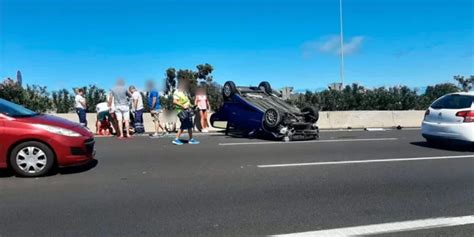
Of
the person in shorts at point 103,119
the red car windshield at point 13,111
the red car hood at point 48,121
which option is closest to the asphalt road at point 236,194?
the red car hood at point 48,121

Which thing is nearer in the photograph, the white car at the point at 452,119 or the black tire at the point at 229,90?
the white car at the point at 452,119

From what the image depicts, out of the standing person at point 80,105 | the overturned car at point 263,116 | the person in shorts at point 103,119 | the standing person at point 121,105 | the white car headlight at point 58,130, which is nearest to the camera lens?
the white car headlight at point 58,130

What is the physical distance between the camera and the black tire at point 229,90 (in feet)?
46.3

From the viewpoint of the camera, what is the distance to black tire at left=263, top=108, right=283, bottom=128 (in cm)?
1274

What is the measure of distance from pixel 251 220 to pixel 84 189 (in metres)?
2.80

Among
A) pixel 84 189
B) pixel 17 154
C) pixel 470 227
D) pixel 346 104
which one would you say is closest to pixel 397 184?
pixel 470 227

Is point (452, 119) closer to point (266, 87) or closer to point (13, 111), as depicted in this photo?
point (266, 87)

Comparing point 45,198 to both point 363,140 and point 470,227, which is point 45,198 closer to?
point 470,227

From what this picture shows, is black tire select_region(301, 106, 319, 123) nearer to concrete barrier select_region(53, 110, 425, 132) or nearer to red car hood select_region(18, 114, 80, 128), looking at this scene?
concrete barrier select_region(53, 110, 425, 132)

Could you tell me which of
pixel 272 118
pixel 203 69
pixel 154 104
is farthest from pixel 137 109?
pixel 203 69

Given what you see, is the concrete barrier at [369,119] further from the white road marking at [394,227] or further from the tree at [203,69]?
the tree at [203,69]

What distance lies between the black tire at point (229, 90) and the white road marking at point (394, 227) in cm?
932

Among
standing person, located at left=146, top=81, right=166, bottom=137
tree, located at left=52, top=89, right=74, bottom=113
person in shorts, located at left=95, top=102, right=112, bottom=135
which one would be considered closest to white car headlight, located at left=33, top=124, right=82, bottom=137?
person in shorts, located at left=95, top=102, right=112, bottom=135

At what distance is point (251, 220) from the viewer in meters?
5.23
